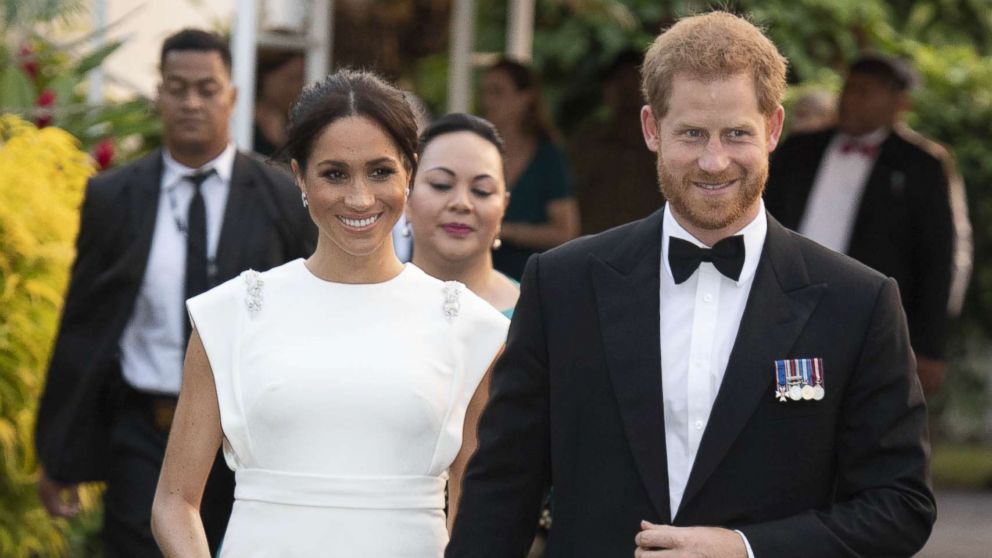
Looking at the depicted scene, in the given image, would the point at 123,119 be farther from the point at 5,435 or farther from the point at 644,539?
the point at 644,539

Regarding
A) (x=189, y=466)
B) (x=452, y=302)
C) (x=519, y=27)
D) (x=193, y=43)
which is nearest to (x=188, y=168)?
(x=193, y=43)

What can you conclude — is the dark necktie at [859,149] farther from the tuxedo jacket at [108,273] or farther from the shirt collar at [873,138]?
the tuxedo jacket at [108,273]

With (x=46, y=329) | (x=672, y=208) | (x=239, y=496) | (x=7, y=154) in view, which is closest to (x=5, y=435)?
(x=46, y=329)

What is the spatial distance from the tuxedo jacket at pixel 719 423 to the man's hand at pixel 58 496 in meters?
2.78

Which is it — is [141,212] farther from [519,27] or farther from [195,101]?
[519,27]

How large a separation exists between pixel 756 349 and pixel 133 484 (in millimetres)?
3025

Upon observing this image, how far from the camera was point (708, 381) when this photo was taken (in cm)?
374

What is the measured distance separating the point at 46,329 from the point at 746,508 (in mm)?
4689

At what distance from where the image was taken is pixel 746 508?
371cm

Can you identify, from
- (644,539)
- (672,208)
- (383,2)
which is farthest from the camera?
(383,2)

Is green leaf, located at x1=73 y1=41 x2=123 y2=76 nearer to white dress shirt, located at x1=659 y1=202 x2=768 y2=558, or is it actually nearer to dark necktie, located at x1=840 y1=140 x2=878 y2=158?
dark necktie, located at x1=840 y1=140 x2=878 y2=158

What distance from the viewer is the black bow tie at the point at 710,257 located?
12.5ft

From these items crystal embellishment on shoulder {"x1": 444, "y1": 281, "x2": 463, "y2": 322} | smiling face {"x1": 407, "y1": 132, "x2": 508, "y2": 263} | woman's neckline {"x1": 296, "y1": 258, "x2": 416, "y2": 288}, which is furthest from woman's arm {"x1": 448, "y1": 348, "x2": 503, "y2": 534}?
smiling face {"x1": 407, "y1": 132, "x2": 508, "y2": 263}

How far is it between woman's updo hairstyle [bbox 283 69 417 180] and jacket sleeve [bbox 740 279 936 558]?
1.26 metres
